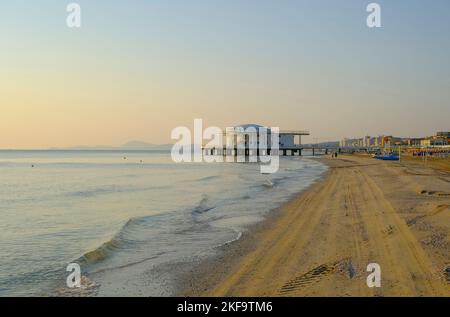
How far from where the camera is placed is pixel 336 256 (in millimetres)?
8391

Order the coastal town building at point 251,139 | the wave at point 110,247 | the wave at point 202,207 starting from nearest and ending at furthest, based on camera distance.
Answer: the wave at point 110,247, the wave at point 202,207, the coastal town building at point 251,139

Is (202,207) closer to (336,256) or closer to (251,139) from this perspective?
(336,256)

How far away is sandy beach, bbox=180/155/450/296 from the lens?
6477 mm

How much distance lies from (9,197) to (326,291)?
74.7 ft

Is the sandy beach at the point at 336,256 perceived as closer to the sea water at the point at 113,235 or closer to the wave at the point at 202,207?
the sea water at the point at 113,235

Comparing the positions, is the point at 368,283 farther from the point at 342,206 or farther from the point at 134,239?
the point at 342,206

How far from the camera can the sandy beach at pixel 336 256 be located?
6477 millimetres

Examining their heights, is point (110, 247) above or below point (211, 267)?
below

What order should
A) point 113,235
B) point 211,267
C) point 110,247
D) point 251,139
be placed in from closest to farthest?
point 211,267, point 110,247, point 113,235, point 251,139

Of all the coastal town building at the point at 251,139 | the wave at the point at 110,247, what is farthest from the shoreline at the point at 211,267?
the coastal town building at the point at 251,139

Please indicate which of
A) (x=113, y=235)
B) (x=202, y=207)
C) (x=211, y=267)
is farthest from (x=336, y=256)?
(x=202, y=207)
